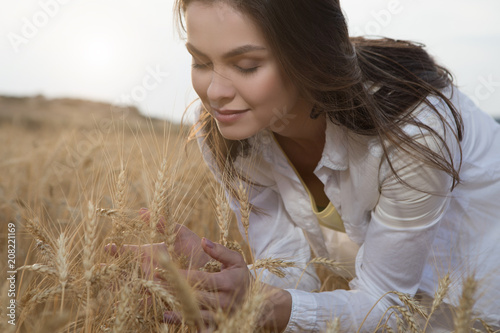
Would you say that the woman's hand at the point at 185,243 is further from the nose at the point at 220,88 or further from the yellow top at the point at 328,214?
the yellow top at the point at 328,214

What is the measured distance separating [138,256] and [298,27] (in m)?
0.69

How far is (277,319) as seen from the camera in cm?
125

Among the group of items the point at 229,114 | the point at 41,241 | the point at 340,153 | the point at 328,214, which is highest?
the point at 229,114

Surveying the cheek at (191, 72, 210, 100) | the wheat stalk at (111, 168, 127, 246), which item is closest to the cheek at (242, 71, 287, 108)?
the cheek at (191, 72, 210, 100)

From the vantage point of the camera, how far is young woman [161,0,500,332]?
123 centimetres

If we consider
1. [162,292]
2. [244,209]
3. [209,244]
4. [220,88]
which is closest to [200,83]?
[220,88]

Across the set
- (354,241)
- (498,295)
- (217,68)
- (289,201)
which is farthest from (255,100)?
(498,295)

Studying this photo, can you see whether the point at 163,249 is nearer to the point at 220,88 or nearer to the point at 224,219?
the point at 224,219

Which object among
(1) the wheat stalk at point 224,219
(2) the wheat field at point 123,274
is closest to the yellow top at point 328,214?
(2) the wheat field at point 123,274

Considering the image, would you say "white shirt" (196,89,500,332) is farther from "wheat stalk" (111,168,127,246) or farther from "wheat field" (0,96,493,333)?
"wheat stalk" (111,168,127,246)

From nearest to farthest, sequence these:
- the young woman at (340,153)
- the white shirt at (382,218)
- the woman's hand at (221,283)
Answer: the woman's hand at (221,283), the young woman at (340,153), the white shirt at (382,218)

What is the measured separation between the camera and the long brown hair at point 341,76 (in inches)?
48.8

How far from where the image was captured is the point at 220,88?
123 cm

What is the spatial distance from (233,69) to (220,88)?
57 millimetres
